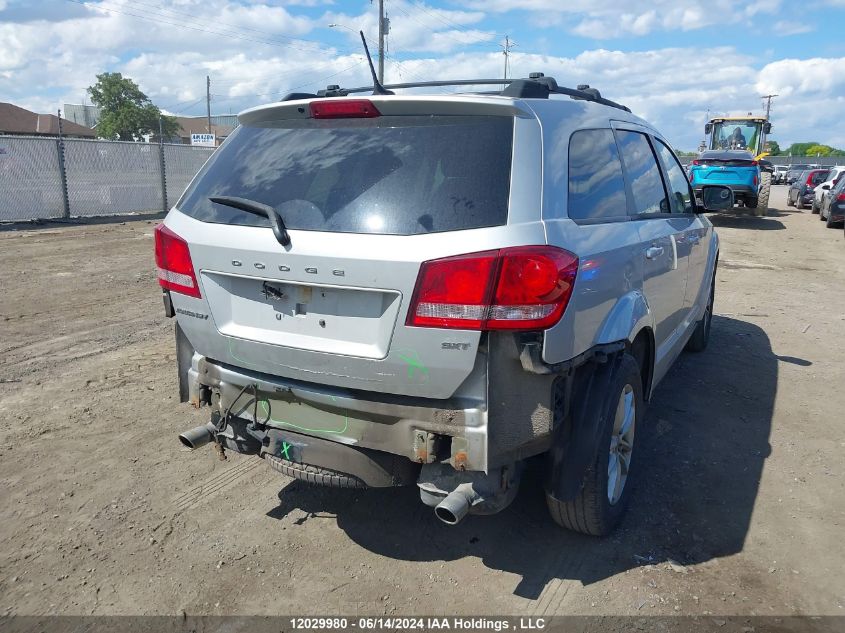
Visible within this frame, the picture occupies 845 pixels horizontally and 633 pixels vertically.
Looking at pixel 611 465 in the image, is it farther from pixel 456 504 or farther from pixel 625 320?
pixel 456 504

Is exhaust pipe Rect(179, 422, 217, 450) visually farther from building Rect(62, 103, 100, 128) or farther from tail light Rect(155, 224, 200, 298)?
building Rect(62, 103, 100, 128)

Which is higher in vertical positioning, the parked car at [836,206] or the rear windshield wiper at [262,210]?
the rear windshield wiper at [262,210]

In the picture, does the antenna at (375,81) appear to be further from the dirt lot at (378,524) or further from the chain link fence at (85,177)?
the chain link fence at (85,177)

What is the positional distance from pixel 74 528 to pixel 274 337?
1537mm

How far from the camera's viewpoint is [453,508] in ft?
8.34

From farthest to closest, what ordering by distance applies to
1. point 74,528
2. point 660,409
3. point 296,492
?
point 660,409
point 296,492
point 74,528

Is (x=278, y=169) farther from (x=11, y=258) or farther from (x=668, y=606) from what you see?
(x=11, y=258)

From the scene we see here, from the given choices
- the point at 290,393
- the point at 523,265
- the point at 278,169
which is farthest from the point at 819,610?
the point at 278,169

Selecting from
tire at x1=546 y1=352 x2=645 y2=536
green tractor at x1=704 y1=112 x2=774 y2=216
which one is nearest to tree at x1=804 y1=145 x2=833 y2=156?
green tractor at x1=704 y1=112 x2=774 y2=216

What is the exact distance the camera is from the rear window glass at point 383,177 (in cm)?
252

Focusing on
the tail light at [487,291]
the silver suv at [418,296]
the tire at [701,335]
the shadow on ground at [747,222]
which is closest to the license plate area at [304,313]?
the silver suv at [418,296]

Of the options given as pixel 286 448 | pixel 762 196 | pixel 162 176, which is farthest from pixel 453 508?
pixel 762 196

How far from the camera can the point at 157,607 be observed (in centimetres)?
280

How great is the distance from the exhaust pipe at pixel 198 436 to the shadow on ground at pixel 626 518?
2.03 feet
